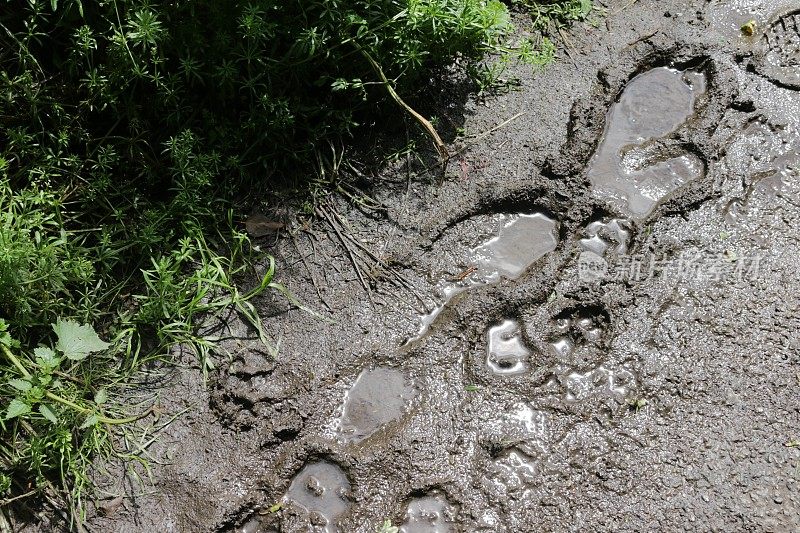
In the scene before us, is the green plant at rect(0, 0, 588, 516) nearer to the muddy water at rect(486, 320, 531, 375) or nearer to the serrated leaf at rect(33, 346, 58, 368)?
the serrated leaf at rect(33, 346, 58, 368)

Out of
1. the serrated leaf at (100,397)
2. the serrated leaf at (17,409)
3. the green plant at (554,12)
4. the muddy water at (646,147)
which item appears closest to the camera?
the serrated leaf at (17,409)

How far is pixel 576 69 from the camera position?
3896 millimetres

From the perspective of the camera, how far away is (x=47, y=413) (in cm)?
273

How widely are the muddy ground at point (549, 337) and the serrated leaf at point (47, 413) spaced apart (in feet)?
1.06

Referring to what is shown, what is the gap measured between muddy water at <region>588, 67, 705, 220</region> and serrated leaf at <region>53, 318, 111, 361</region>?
2.37m

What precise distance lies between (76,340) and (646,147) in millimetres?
2833

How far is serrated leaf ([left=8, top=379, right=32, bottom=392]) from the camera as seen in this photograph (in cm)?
274

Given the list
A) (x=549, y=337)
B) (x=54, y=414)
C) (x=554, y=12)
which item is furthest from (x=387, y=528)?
(x=554, y=12)

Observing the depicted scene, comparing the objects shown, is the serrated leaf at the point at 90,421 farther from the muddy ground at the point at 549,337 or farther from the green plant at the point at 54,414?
the muddy ground at the point at 549,337

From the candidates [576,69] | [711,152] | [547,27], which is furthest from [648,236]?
[547,27]

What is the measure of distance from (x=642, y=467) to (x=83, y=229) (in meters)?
2.59

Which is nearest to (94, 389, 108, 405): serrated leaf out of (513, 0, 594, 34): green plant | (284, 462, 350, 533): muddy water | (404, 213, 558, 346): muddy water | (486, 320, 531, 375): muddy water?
(284, 462, 350, 533): muddy water

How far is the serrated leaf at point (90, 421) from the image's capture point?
2799 mm

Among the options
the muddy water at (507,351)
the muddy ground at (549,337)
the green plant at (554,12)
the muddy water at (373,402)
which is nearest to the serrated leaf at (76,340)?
the muddy ground at (549,337)
